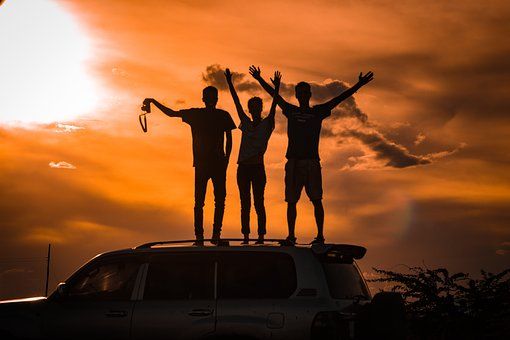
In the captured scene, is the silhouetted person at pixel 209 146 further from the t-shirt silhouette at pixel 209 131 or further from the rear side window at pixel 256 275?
the rear side window at pixel 256 275

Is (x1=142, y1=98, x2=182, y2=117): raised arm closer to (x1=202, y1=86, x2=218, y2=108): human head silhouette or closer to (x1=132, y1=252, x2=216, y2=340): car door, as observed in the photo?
(x1=202, y1=86, x2=218, y2=108): human head silhouette

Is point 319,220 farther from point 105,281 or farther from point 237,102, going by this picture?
point 105,281

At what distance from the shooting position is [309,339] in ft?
30.7

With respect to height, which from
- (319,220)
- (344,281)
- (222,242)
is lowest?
(344,281)

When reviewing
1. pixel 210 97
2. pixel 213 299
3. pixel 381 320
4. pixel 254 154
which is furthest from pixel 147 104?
A: pixel 381 320

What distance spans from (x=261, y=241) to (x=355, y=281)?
1.28m

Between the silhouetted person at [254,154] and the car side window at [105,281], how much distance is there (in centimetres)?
397

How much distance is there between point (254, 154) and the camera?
14281 mm

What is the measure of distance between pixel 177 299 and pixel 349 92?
239 inches

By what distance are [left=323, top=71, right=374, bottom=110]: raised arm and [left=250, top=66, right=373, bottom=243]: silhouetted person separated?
7 cm

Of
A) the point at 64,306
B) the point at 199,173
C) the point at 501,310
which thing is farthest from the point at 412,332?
the point at 64,306

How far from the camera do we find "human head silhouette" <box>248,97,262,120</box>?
14109 millimetres

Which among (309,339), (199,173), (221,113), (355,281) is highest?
(221,113)

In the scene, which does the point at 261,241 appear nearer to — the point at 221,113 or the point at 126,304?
the point at 126,304
